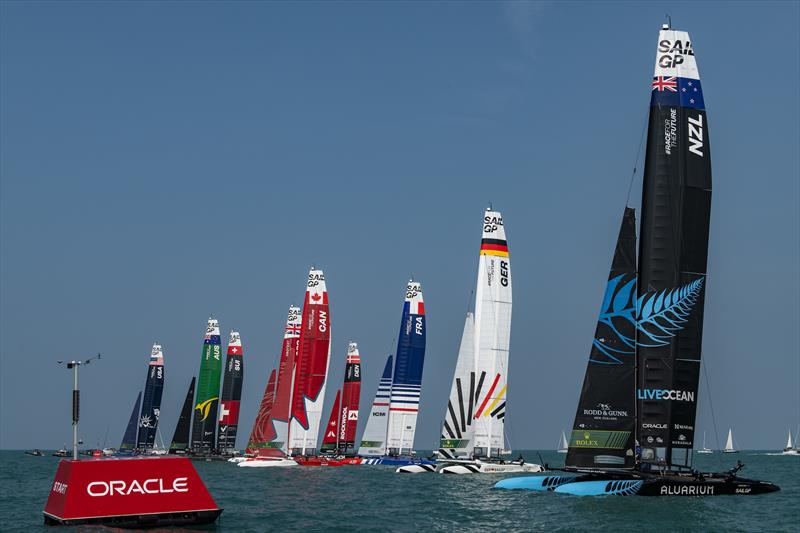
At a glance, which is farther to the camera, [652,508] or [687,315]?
[687,315]

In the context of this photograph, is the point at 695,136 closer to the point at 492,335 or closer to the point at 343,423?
the point at 492,335

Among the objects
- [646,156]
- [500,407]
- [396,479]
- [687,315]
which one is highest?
[646,156]

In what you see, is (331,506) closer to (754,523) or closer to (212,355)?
(754,523)

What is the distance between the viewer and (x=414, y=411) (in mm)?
71938

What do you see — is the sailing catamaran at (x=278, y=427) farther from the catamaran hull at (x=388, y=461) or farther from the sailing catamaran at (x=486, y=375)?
the sailing catamaran at (x=486, y=375)

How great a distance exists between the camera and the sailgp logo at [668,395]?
114ft

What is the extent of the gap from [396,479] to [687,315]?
78.8ft

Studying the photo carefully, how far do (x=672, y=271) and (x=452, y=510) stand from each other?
430 inches

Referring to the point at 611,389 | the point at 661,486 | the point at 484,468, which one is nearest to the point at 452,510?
the point at 611,389

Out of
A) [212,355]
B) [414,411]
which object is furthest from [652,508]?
[212,355]

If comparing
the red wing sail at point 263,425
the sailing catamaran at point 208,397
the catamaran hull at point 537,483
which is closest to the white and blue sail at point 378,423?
the red wing sail at point 263,425

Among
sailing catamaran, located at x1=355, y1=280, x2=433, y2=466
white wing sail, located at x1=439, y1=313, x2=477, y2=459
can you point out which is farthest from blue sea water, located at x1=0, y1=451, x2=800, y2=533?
sailing catamaran, located at x1=355, y1=280, x2=433, y2=466

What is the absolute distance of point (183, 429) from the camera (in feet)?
290

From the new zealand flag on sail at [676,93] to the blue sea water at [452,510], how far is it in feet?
43.1
